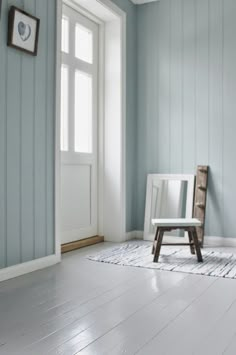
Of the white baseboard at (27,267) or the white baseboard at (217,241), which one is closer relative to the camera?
the white baseboard at (27,267)

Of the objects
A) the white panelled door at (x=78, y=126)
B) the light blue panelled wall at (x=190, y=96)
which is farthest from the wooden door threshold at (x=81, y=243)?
the light blue panelled wall at (x=190, y=96)

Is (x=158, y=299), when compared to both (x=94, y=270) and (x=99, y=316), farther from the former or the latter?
(x=94, y=270)

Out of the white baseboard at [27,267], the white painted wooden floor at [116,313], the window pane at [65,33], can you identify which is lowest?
the white painted wooden floor at [116,313]

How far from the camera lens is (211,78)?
4.28 metres

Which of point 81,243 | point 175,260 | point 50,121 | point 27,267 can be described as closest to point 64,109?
point 50,121

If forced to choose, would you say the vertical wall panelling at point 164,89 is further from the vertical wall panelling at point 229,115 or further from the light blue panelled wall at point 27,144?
the light blue panelled wall at point 27,144

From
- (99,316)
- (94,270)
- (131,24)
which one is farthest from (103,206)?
(99,316)

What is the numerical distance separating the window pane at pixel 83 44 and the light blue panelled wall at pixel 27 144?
90 centimetres

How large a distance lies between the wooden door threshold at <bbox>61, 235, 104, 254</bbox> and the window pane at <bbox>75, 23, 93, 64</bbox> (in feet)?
6.09

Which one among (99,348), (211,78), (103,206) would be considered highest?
(211,78)

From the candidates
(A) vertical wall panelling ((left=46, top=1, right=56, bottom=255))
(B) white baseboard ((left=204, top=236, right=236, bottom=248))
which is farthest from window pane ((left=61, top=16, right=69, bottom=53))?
(B) white baseboard ((left=204, top=236, right=236, bottom=248))

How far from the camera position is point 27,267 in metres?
3.06

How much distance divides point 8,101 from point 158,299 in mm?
1648

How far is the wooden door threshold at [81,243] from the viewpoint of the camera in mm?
3859
